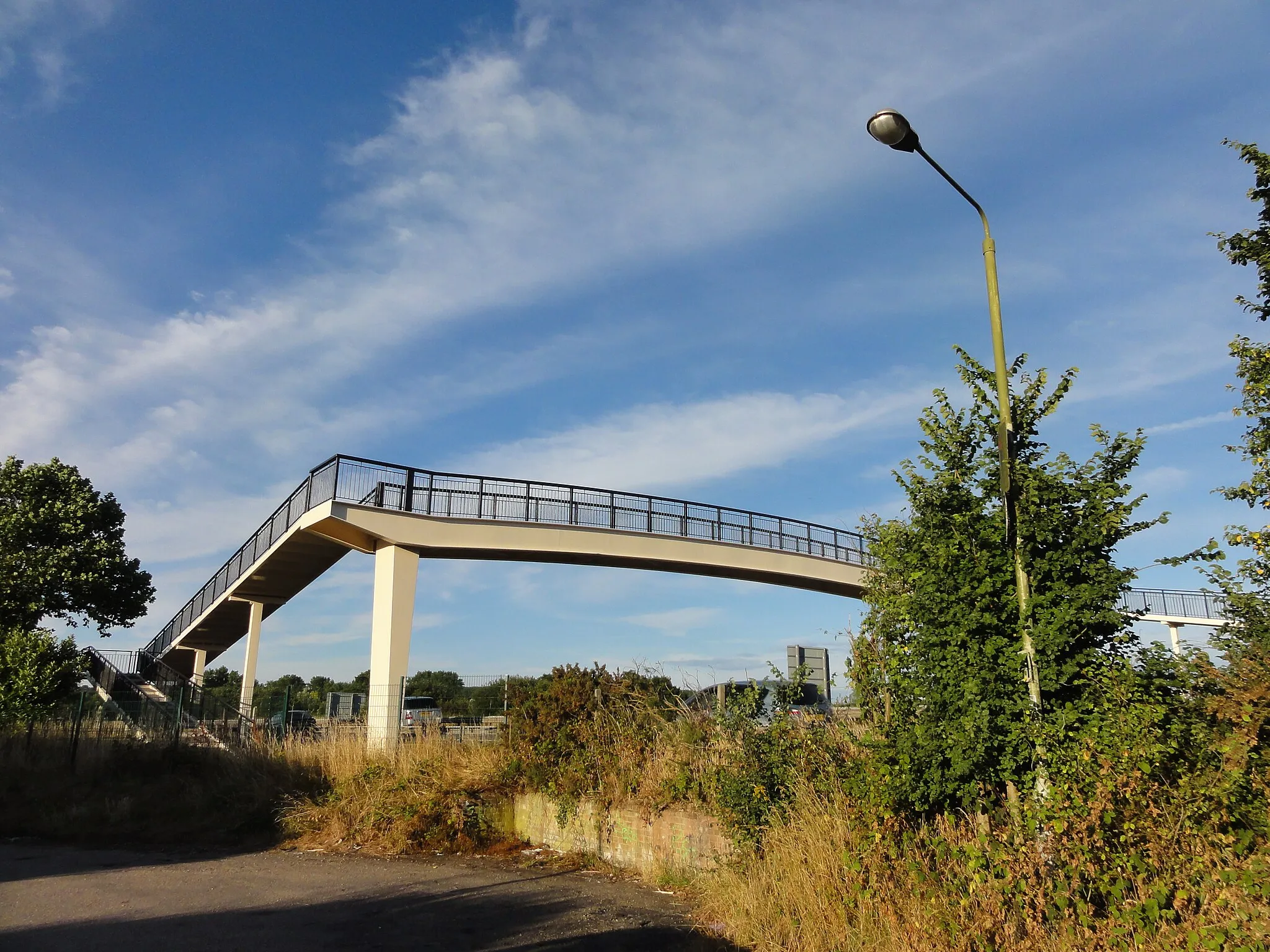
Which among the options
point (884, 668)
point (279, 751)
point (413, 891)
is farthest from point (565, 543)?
point (884, 668)

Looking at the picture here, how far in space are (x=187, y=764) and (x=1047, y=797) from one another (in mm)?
15864

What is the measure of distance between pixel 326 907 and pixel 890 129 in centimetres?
905

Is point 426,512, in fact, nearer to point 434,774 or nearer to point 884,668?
point 434,774

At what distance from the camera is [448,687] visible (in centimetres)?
2309

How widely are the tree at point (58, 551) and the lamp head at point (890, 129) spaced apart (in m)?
28.5

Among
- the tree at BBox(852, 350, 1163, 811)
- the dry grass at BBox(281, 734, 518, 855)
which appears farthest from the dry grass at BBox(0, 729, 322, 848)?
the tree at BBox(852, 350, 1163, 811)

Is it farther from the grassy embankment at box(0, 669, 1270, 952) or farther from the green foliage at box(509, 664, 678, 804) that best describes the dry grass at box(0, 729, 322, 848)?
the green foliage at box(509, 664, 678, 804)

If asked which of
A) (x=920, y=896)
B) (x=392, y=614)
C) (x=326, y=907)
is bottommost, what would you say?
(x=326, y=907)

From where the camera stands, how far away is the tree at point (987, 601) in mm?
6023

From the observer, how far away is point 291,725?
18969 mm

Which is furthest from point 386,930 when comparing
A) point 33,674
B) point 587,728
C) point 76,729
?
point 33,674

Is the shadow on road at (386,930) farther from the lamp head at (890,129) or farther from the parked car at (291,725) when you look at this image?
the parked car at (291,725)

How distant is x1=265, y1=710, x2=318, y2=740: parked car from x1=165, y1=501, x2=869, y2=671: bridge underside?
4246 millimetres

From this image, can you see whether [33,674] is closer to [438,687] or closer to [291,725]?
[291,725]
